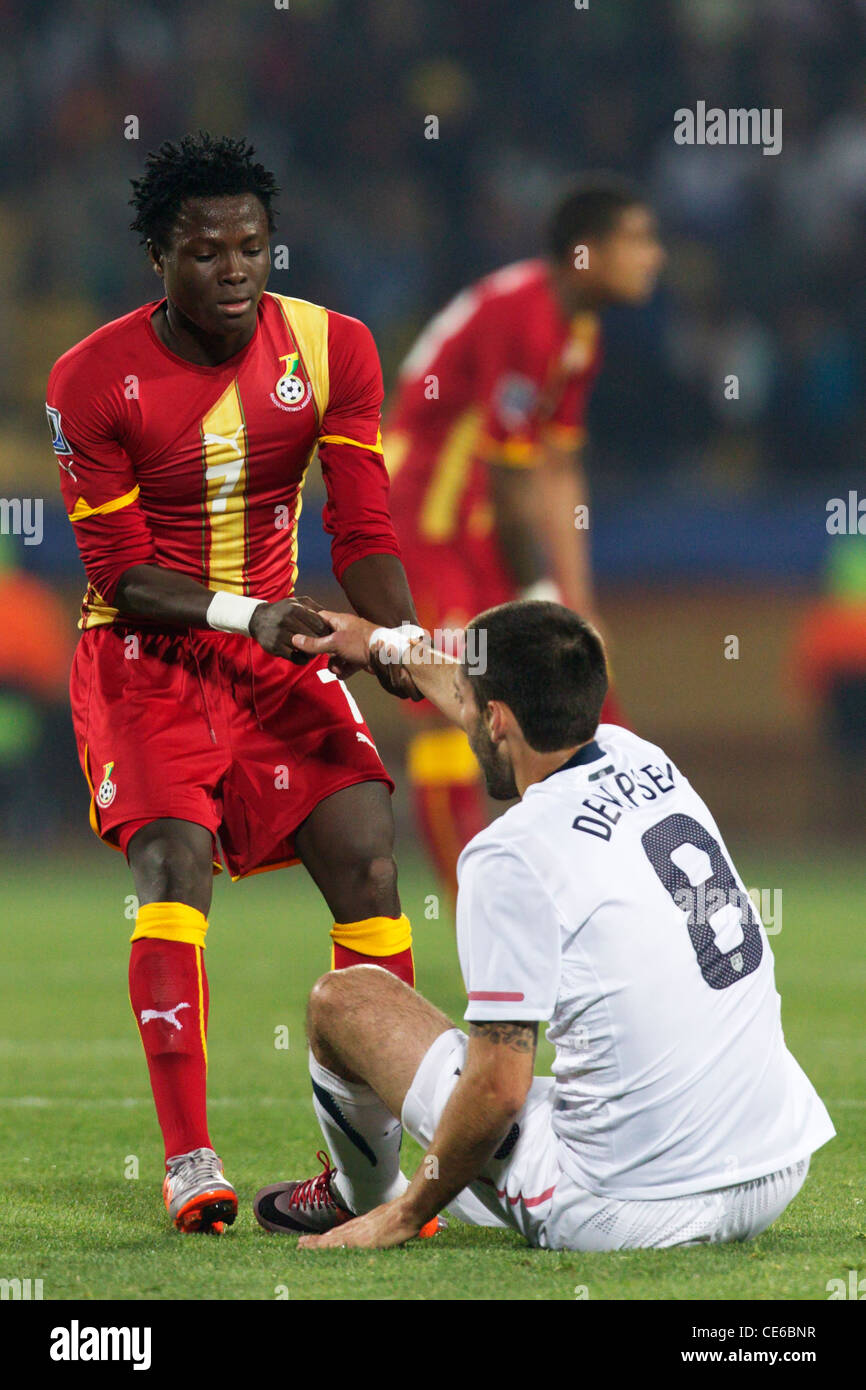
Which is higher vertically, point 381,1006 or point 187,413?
point 187,413

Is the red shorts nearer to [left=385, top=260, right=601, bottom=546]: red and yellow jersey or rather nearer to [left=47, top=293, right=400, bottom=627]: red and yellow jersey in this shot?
[left=47, top=293, right=400, bottom=627]: red and yellow jersey

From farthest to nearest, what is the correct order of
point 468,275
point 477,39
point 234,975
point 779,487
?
point 477,39
point 468,275
point 779,487
point 234,975

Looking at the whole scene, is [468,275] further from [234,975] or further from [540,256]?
[234,975]

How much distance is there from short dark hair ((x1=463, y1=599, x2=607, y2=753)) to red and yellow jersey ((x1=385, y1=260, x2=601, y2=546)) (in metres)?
4.45

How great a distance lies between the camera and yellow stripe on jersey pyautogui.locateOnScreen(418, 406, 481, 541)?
7.46m

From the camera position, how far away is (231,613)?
12.5 feet

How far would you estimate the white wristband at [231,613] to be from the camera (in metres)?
3.80

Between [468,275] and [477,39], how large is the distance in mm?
2400

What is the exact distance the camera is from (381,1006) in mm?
3172

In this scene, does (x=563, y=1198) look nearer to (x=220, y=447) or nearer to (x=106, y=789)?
(x=106, y=789)

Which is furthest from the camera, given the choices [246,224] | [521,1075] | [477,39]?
[477,39]

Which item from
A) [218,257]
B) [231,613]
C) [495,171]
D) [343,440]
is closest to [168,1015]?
[231,613]

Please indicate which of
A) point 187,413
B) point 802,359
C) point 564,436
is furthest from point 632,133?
point 187,413

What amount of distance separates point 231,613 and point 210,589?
0.78 feet
